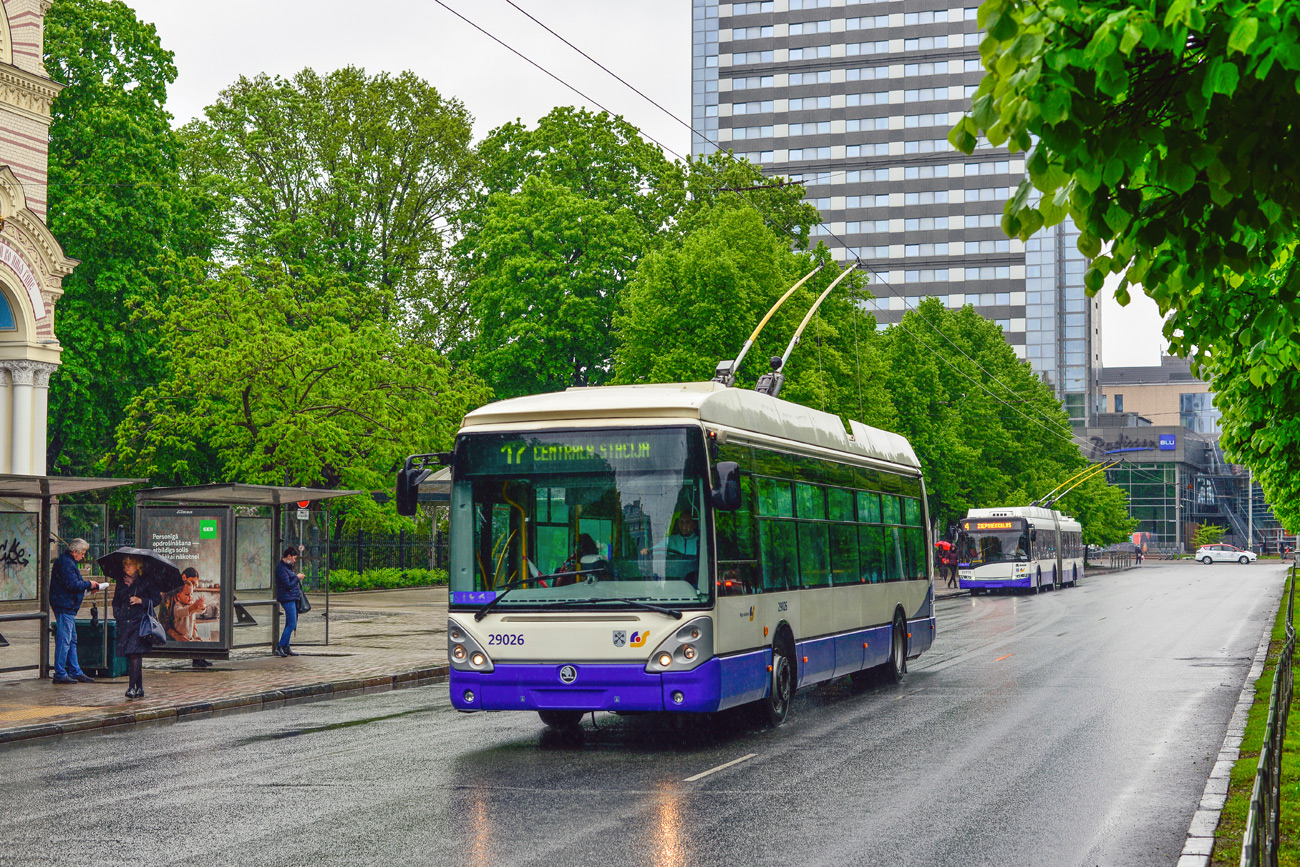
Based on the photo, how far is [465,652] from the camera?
502 inches

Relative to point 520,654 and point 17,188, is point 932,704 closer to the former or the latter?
point 520,654

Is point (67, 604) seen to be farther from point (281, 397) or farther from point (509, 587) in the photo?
point (281, 397)

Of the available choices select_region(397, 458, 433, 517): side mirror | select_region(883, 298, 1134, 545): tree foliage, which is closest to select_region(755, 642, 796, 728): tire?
select_region(397, 458, 433, 517): side mirror

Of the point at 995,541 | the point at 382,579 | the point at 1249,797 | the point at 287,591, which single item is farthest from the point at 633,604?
the point at 995,541

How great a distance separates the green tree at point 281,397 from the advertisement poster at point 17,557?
1566 cm

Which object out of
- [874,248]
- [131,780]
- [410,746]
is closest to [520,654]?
[410,746]

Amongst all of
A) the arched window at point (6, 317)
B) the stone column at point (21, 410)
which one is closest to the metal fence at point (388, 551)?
the stone column at point (21, 410)

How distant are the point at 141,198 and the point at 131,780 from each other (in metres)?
35.9

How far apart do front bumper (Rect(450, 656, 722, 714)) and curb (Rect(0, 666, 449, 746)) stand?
15.4ft

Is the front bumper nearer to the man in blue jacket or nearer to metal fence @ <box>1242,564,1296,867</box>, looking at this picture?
metal fence @ <box>1242,564,1296,867</box>

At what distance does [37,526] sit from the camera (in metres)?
19.2

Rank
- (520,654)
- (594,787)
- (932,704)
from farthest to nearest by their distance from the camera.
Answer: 1. (932,704)
2. (520,654)
3. (594,787)

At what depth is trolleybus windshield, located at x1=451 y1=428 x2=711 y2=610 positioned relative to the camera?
40.8 feet

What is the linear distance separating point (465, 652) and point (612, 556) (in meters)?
1.59
